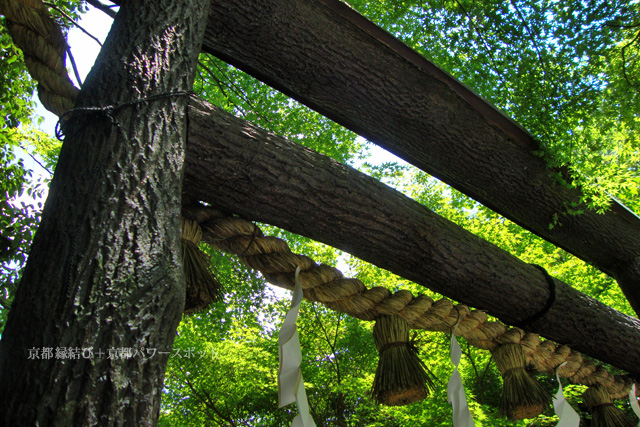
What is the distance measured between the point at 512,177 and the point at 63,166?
73.8 inches

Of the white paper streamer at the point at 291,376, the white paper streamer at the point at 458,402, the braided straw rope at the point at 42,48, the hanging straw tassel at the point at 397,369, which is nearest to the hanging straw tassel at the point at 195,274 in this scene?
the white paper streamer at the point at 291,376

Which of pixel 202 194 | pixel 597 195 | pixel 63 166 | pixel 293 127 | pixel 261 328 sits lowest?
pixel 63 166

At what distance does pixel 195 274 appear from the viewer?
4.33ft

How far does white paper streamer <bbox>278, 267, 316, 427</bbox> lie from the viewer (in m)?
1.27

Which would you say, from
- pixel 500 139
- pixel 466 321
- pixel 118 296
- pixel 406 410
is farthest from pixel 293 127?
pixel 118 296

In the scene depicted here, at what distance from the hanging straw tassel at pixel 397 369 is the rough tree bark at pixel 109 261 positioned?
1.00 meters

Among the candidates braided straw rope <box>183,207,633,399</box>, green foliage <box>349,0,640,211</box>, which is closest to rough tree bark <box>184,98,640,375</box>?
braided straw rope <box>183,207,633,399</box>

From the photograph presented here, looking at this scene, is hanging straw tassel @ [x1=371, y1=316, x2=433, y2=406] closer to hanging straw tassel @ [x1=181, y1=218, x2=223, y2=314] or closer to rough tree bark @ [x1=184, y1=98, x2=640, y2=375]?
rough tree bark @ [x1=184, y1=98, x2=640, y2=375]

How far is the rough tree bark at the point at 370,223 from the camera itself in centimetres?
135

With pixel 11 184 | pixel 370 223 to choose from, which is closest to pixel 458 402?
pixel 370 223

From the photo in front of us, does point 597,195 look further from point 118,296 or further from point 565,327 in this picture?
point 118,296

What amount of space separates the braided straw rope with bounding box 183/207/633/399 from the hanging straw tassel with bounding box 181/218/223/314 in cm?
6

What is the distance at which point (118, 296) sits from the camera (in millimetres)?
802

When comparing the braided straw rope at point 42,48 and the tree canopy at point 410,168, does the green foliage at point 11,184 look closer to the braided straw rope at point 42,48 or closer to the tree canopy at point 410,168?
the tree canopy at point 410,168
